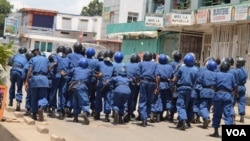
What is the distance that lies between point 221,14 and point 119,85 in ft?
38.6

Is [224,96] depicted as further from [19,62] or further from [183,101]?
[19,62]

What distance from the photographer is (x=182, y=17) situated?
26.6 meters

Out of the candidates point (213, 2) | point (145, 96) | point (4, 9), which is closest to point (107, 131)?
point (145, 96)

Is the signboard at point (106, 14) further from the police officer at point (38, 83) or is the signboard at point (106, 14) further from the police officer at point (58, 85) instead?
the police officer at point (38, 83)

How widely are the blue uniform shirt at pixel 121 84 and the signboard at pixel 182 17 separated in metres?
13.8

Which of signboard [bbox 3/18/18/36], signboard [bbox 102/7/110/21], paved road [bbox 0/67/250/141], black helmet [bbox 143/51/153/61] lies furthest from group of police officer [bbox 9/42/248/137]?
signboard [bbox 3/18/18/36]

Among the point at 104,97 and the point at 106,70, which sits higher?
the point at 106,70

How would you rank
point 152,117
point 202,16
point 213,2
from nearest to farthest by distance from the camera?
point 152,117 → point 202,16 → point 213,2

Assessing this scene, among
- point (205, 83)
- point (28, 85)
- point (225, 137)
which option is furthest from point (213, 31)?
point (225, 137)

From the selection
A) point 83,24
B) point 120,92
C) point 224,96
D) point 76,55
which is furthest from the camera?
point 83,24

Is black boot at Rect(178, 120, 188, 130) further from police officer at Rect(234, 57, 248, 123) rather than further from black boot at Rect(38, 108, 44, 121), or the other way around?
black boot at Rect(38, 108, 44, 121)

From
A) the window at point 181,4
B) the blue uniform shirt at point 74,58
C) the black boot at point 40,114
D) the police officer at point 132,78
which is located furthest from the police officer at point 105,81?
the window at point 181,4

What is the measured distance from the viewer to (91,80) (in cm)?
1351

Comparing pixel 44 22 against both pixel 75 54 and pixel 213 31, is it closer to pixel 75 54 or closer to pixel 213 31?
pixel 213 31
